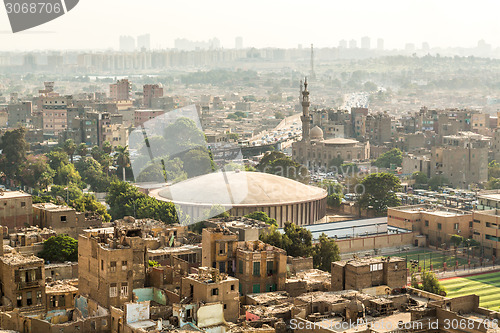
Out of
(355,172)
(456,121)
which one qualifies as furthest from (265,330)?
(456,121)

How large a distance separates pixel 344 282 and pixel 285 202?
2153cm

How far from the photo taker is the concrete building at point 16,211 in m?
38.1

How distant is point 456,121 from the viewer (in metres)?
89.1

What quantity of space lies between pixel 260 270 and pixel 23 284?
7549 mm

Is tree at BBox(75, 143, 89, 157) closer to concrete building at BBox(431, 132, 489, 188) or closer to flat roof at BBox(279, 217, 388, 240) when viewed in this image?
concrete building at BBox(431, 132, 489, 188)

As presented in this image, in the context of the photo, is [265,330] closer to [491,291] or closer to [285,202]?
[491,291]

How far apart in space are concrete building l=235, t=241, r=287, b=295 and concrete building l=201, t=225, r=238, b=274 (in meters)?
0.27

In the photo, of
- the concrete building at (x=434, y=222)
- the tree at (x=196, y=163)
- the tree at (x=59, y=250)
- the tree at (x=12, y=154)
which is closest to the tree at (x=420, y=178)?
the tree at (x=196, y=163)

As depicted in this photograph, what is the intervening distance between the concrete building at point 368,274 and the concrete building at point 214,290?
4938 millimetres

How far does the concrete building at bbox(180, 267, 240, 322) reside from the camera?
24578 millimetres

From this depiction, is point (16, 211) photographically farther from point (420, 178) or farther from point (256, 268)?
point (420, 178)

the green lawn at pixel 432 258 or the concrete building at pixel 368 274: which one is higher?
the concrete building at pixel 368 274

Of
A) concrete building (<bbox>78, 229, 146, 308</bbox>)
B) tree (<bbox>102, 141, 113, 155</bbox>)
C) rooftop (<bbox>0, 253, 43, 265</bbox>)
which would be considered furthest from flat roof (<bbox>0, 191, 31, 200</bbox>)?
tree (<bbox>102, 141, 113, 155</bbox>)

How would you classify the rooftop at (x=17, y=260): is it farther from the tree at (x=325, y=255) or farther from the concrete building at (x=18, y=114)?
the concrete building at (x=18, y=114)
